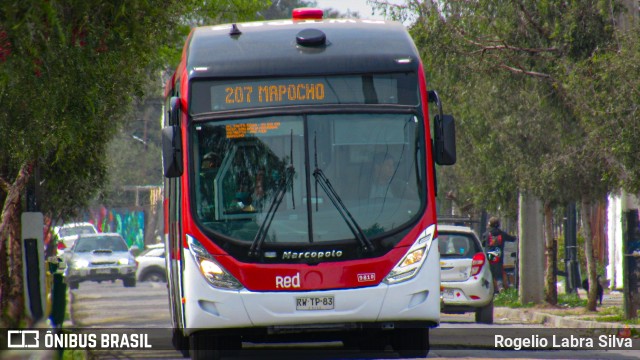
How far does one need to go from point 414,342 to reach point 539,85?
893cm

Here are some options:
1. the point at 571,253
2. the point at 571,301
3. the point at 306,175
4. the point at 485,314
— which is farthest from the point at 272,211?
the point at 571,253

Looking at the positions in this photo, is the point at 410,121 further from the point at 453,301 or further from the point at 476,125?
the point at 476,125

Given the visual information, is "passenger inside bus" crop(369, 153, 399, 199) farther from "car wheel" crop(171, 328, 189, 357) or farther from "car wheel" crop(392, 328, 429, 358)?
"car wheel" crop(171, 328, 189, 357)

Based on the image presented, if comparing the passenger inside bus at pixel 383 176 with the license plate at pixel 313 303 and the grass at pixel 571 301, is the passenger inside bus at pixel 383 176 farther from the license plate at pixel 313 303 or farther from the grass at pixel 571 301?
the grass at pixel 571 301

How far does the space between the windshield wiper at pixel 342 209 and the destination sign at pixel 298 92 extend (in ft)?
2.16

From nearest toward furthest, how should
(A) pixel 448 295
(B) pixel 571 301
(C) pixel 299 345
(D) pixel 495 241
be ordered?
1. (C) pixel 299 345
2. (A) pixel 448 295
3. (B) pixel 571 301
4. (D) pixel 495 241

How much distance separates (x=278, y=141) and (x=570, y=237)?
17333 millimetres

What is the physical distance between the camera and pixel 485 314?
65.2 feet

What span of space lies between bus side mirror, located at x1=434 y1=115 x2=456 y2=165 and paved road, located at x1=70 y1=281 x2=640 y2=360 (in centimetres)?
204

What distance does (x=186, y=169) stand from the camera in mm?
11422

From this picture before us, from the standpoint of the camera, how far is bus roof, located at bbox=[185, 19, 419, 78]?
38.0 ft

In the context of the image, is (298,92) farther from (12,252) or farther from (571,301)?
(571,301)

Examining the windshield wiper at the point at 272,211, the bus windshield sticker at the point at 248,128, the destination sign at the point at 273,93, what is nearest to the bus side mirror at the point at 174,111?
the destination sign at the point at 273,93

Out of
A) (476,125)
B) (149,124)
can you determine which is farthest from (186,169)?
(149,124)
